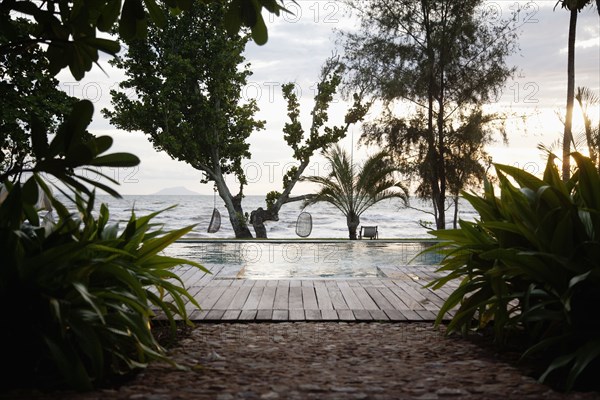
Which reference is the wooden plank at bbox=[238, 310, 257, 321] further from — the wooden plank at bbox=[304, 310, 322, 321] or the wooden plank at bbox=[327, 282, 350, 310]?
the wooden plank at bbox=[327, 282, 350, 310]

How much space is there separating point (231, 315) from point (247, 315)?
94mm

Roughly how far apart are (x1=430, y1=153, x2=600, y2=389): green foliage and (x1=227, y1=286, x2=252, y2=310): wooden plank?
5.13 feet

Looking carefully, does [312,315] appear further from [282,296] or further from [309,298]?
[282,296]

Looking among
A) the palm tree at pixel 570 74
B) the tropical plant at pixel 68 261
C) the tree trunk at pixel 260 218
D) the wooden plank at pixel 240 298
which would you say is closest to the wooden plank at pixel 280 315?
the wooden plank at pixel 240 298

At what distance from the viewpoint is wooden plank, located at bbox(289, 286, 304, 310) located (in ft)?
12.0

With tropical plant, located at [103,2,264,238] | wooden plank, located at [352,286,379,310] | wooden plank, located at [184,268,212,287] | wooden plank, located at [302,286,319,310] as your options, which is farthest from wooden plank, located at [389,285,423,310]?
tropical plant, located at [103,2,264,238]

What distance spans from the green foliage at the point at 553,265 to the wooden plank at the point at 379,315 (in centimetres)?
77

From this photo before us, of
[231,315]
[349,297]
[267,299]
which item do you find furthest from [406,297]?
[231,315]

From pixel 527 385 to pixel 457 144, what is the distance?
12.0 m

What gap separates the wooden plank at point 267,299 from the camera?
144 inches

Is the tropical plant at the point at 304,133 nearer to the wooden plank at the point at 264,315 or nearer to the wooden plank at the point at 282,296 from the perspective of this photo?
the wooden plank at the point at 282,296

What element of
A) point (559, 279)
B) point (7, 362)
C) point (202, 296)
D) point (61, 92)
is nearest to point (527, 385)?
point (559, 279)

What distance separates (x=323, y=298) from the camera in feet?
13.1

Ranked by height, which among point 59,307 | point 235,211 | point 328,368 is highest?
point 235,211
